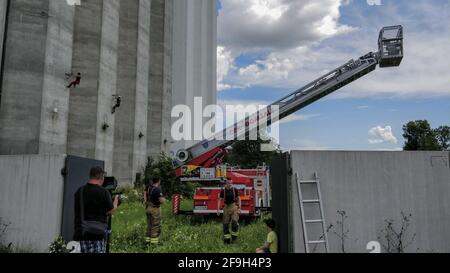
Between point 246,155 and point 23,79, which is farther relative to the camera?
point 246,155

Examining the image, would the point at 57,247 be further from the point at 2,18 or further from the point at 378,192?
the point at 2,18

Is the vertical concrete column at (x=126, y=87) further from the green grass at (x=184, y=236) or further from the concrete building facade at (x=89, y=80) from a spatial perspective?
the green grass at (x=184, y=236)

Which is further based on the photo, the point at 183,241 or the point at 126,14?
the point at 126,14

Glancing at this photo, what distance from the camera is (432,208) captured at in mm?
6688

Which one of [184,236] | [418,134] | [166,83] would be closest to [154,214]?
[184,236]

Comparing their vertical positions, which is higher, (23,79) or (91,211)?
(23,79)

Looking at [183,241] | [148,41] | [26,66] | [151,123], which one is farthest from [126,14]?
[183,241]

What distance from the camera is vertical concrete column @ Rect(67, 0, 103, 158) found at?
18.1 m

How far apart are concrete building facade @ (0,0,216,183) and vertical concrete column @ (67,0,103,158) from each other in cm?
5

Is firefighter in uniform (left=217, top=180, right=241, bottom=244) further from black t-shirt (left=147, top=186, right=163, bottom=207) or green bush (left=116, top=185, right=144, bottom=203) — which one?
green bush (left=116, top=185, right=144, bottom=203)

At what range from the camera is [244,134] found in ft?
51.0

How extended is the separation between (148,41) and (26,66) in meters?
11.6

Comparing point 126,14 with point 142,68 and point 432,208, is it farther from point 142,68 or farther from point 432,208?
point 432,208

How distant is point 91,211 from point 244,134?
36.6ft
